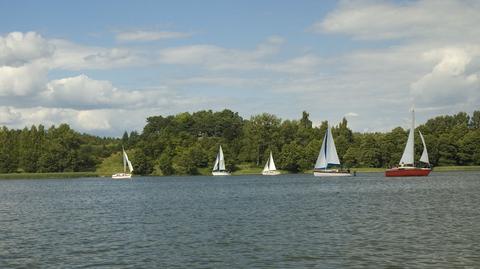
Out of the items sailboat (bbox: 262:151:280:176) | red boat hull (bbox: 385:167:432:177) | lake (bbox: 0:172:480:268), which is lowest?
lake (bbox: 0:172:480:268)

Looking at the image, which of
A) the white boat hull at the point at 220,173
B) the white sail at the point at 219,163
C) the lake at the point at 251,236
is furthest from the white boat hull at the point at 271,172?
the lake at the point at 251,236

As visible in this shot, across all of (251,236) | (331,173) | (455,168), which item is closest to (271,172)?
(331,173)

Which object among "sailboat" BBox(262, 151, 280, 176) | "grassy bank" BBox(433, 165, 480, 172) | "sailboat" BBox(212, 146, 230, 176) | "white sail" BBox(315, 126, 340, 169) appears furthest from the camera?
"sailboat" BBox(212, 146, 230, 176)

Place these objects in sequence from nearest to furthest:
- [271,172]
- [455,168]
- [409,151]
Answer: [409,151]
[455,168]
[271,172]

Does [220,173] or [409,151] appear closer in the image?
[409,151]

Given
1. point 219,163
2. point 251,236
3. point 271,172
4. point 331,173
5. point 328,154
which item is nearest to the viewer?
point 251,236

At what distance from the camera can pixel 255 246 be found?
34250mm

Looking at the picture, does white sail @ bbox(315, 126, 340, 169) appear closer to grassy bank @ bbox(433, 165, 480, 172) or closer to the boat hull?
the boat hull

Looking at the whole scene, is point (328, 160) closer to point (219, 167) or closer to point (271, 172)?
point (271, 172)

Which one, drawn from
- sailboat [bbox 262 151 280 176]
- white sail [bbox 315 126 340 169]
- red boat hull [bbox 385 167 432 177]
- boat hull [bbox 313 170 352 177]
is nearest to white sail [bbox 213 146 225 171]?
sailboat [bbox 262 151 280 176]

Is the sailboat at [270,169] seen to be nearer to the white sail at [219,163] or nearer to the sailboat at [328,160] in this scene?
the white sail at [219,163]

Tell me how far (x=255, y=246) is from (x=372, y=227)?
36.5ft

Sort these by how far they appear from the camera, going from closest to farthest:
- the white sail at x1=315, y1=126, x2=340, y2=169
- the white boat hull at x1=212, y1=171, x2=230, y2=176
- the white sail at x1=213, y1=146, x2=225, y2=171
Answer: the white sail at x1=315, y1=126, x2=340, y2=169, the white boat hull at x1=212, y1=171, x2=230, y2=176, the white sail at x1=213, y1=146, x2=225, y2=171

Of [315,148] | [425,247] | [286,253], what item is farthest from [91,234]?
[315,148]
